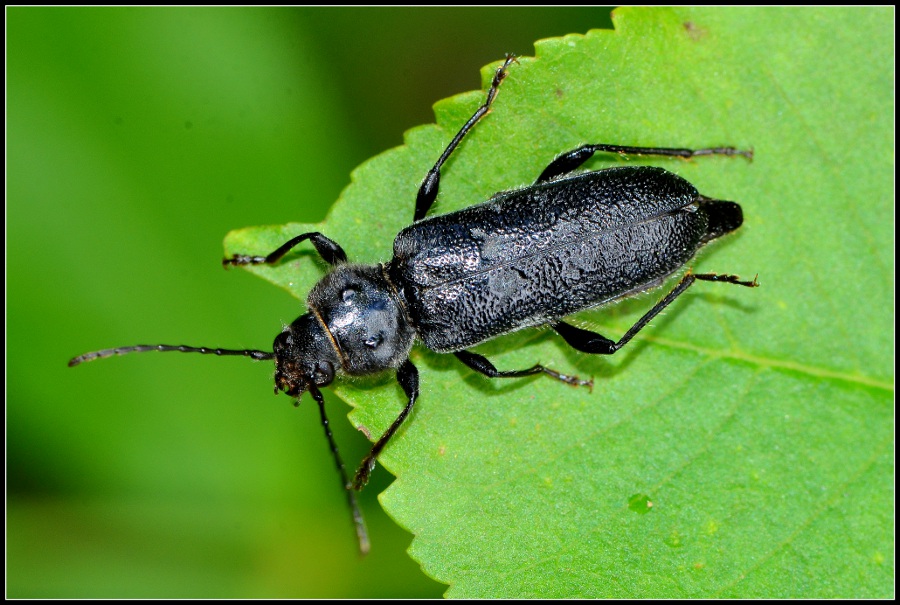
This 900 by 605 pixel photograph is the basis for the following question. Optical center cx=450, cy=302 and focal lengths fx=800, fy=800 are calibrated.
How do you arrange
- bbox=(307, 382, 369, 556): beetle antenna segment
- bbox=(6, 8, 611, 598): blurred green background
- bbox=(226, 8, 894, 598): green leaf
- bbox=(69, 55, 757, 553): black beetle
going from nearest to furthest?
bbox=(226, 8, 894, 598): green leaf → bbox=(69, 55, 757, 553): black beetle → bbox=(307, 382, 369, 556): beetle antenna segment → bbox=(6, 8, 611, 598): blurred green background

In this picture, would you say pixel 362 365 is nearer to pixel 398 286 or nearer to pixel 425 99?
pixel 398 286

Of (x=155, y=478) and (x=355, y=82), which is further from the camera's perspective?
(x=355, y=82)

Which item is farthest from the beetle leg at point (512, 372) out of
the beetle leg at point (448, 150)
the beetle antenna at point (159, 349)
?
the beetle antenna at point (159, 349)

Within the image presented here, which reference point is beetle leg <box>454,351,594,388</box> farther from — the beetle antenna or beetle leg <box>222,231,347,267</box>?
the beetle antenna

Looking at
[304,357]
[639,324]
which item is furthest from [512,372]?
[304,357]

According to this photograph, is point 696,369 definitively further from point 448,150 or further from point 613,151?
point 448,150

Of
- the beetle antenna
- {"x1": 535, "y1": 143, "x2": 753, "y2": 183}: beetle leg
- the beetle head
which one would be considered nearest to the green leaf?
{"x1": 535, "y1": 143, "x2": 753, "y2": 183}: beetle leg

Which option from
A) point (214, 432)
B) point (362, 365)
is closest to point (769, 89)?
point (362, 365)
